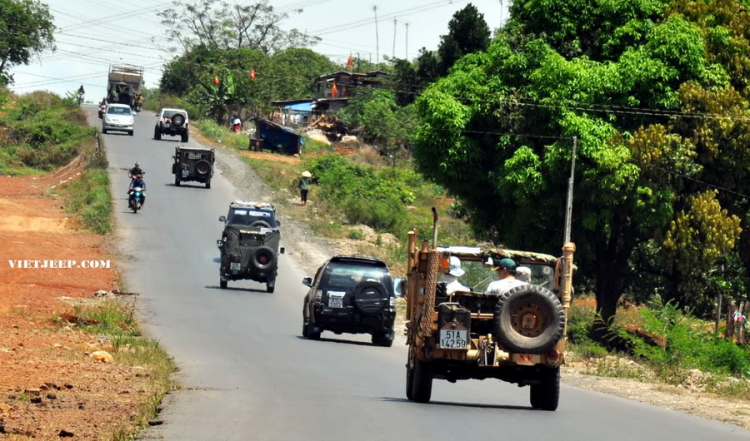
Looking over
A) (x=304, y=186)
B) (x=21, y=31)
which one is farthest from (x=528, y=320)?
(x=21, y=31)

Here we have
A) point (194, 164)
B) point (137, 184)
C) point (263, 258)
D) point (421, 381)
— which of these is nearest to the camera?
point (421, 381)

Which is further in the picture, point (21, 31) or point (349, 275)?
point (21, 31)

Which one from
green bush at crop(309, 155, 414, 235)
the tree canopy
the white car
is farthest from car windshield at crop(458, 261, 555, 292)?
the white car

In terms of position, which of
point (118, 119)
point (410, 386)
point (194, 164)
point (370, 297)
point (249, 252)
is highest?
point (118, 119)

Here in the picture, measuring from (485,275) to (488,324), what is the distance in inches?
39.7

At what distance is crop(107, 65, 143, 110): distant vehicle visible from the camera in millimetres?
93000

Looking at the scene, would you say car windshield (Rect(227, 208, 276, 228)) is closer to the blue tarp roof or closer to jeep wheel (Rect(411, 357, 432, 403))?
jeep wheel (Rect(411, 357, 432, 403))

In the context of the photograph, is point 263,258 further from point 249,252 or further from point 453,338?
point 453,338

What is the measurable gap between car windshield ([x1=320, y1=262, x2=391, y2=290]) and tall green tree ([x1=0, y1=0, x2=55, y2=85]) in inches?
3562

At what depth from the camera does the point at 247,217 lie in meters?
37.0

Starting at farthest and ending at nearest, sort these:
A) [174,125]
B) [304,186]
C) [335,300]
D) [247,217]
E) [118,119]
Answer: [118,119]
[174,125]
[304,186]
[247,217]
[335,300]

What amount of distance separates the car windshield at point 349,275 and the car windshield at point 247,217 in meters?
11.8

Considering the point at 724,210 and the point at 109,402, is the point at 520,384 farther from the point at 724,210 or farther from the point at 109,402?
the point at 724,210

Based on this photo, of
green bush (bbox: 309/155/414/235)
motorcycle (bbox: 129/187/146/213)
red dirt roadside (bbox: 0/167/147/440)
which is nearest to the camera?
red dirt roadside (bbox: 0/167/147/440)
